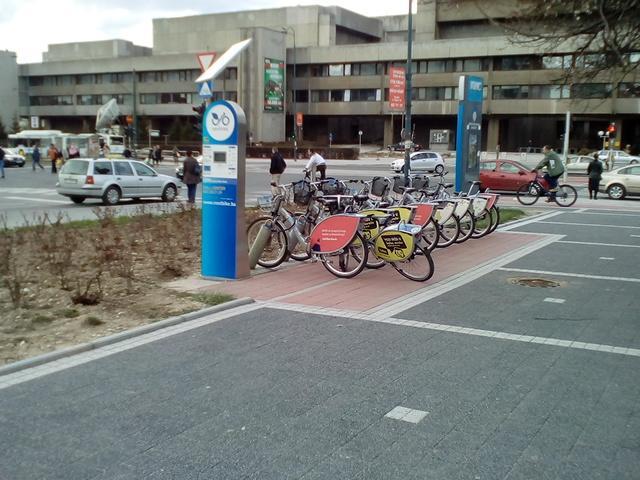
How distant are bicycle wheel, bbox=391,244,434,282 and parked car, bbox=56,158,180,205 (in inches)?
575

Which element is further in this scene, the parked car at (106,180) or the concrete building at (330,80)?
the concrete building at (330,80)

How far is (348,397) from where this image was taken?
16.1ft

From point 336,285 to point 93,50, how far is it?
387 ft

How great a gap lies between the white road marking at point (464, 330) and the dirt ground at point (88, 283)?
1087mm

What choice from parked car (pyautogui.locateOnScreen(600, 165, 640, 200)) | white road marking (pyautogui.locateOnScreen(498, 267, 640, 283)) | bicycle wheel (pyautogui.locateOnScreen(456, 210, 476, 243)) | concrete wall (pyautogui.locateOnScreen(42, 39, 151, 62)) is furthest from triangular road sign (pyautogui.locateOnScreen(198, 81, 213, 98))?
concrete wall (pyautogui.locateOnScreen(42, 39, 151, 62))

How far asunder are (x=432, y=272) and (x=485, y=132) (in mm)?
75593

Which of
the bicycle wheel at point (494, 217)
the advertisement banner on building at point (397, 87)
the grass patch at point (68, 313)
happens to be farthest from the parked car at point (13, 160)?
the grass patch at point (68, 313)

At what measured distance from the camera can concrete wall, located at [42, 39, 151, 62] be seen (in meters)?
113

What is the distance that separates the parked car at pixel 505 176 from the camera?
27.1 m

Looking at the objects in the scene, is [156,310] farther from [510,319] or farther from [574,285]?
[574,285]

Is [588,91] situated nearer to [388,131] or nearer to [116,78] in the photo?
[388,131]

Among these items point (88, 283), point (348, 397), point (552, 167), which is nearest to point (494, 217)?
point (552, 167)

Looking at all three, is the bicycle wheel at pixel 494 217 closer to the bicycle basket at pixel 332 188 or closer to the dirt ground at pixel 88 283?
the bicycle basket at pixel 332 188

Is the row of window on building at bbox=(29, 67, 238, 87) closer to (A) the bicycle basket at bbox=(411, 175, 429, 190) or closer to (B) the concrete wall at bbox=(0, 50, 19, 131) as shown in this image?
(B) the concrete wall at bbox=(0, 50, 19, 131)
